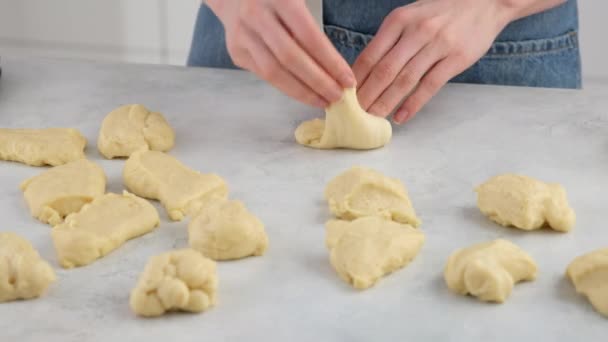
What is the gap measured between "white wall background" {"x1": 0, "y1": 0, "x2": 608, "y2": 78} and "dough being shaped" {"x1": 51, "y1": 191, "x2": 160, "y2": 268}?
1.75m

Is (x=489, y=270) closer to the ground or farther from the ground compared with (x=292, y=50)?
closer to the ground

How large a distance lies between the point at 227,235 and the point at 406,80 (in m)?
0.50

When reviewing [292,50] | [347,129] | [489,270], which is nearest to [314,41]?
[292,50]

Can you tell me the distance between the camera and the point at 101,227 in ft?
3.75

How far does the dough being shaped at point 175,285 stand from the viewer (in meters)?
0.98

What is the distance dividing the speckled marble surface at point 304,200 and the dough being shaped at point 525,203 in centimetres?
2

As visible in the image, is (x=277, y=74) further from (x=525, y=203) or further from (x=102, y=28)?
(x=102, y=28)

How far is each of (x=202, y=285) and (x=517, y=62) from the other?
916 mm

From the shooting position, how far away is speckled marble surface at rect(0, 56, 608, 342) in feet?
3.20

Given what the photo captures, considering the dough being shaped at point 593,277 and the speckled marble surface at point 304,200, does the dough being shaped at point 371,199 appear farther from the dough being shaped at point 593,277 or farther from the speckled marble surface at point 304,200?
the dough being shaped at point 593,277

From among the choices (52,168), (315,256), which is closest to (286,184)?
(315,256)

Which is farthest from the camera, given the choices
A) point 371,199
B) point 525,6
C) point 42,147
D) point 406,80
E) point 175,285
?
point 525,6

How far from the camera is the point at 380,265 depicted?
1060 millimetres

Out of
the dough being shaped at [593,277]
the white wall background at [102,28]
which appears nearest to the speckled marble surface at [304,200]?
the dough being shaped at [593,277]
